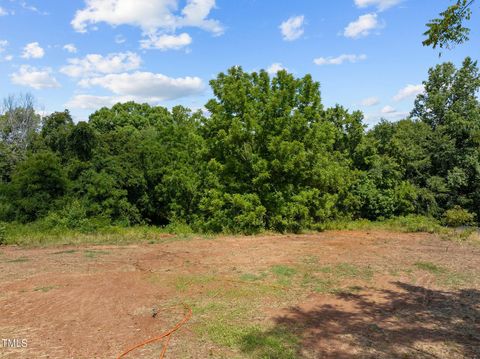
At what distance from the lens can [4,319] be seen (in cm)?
508

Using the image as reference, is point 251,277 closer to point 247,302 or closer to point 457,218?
point 247,302

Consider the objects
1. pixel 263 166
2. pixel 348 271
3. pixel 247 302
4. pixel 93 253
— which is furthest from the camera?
pixel 263 166

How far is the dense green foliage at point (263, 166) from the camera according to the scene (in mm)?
15078

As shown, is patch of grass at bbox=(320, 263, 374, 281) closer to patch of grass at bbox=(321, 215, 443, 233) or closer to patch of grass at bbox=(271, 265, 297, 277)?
patch of grass at bbox=(271, 265, 297, 277)

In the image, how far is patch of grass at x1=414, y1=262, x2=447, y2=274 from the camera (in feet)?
25.3

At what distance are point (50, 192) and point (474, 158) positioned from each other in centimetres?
2177

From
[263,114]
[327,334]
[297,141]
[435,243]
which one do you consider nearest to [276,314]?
[327,334]

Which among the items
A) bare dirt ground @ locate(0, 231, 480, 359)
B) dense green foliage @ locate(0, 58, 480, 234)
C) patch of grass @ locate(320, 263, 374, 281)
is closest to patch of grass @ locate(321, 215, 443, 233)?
dense green foliage @ locate(0, 58, 480, 234)

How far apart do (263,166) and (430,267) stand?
7685 millimetres

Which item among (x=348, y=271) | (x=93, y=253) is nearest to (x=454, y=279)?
(x=348, y=271)

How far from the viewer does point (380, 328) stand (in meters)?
4.83

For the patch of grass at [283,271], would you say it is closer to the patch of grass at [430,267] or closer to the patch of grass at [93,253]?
the patch of grass at [430,267]

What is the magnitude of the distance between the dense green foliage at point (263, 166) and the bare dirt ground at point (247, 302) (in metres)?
5.59

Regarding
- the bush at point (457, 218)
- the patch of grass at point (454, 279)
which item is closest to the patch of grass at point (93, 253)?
the patch of grass at point (454, 279)
